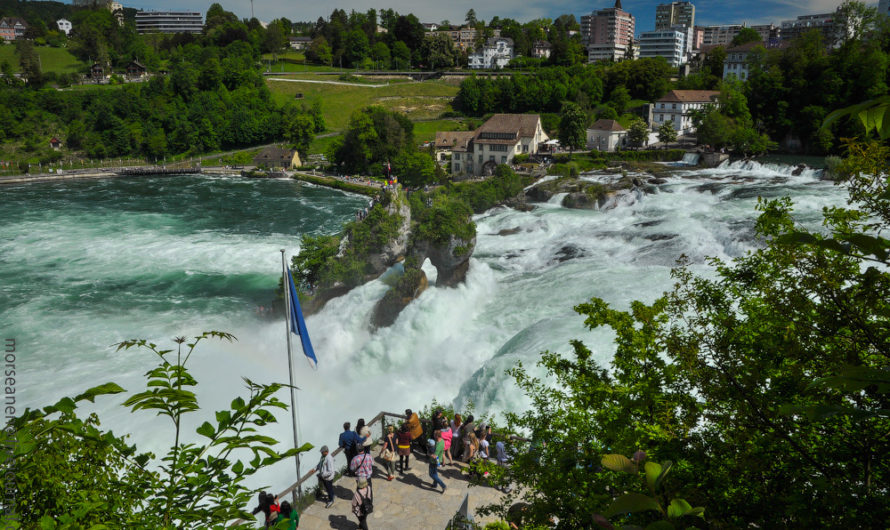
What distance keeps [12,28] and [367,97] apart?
114m

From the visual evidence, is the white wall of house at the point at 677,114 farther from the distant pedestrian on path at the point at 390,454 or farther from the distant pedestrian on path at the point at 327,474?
the distant pedestrian on path at the point at 327,474

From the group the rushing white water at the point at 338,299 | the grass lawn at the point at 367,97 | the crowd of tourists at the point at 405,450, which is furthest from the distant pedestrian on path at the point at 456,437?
the grass lawn at the point at 367,97

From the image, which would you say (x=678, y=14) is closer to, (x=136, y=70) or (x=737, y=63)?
(x=737, y=63)

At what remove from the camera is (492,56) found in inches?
5359

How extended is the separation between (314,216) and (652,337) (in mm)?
47142

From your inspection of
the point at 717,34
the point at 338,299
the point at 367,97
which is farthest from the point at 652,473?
the point at 717,34

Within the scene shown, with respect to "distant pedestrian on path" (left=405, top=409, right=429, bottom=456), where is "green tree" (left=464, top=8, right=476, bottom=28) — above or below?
above

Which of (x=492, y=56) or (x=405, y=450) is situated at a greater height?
(x=492, y=56)

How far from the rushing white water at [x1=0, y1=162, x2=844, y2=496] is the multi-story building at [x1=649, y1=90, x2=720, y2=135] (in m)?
26.7

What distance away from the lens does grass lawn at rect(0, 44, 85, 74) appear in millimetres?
120762

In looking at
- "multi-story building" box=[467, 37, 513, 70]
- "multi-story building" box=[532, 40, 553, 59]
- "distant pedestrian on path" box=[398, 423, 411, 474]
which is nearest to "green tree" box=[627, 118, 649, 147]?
"distant pedestrian on path" box=[398, 423, 411, 474]

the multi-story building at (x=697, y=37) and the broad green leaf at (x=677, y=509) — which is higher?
the multi-story building at (x=697, y=37)

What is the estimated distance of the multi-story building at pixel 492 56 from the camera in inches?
5330

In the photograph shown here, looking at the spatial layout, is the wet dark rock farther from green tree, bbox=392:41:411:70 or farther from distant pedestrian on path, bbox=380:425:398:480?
green tree, bbox=392:41:411:70
